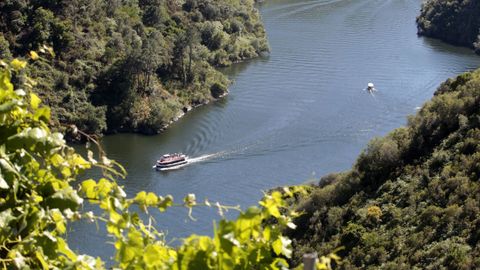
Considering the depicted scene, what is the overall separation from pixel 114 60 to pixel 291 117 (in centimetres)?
837

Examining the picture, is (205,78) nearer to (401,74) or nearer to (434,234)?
(401,74)

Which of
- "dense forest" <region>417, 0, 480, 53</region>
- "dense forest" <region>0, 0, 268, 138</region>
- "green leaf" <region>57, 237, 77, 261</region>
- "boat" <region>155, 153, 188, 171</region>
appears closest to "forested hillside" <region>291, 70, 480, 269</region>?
"boat" <region>155, 153, 188, 171</region>

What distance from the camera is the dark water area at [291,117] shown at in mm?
23438

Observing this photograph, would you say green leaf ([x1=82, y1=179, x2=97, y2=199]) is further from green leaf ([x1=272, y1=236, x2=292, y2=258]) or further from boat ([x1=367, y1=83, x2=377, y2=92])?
boat ([x1=367, y1=83, x2=377, y2=92])

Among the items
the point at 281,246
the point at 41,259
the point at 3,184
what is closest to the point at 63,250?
the point at 41,259

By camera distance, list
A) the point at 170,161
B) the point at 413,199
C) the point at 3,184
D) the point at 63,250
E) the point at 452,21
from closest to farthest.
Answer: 1. the point at 3,184
2. the point at 63,250
3. the point at 413,199
4. the point at 170,161
5. the point at 452,21

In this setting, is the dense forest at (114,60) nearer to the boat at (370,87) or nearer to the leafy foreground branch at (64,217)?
the boat at (370,87)

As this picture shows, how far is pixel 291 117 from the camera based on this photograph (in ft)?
95.5

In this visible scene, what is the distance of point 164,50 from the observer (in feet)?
109

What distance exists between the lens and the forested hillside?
14.1 meters

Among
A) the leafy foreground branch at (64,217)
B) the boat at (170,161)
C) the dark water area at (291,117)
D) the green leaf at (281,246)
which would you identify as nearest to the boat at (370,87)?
the dark water area at (291,117)

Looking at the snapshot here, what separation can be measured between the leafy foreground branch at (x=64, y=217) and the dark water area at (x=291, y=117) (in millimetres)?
14228

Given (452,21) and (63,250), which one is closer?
(63,250)

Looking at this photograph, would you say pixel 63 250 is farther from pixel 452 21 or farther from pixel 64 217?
pixel 452 21
